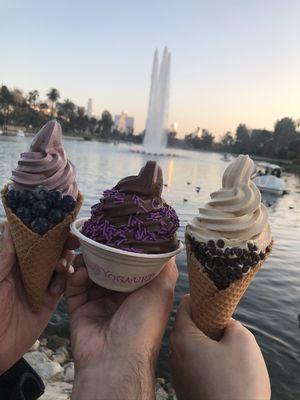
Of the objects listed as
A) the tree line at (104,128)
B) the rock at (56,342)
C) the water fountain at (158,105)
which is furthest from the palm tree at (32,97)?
the rock at (56,342)

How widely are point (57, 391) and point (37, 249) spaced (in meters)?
3.09

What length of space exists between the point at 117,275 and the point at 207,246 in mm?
483

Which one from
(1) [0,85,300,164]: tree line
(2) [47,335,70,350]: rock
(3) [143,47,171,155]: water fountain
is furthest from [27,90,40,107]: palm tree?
(2) [47,335,70,350]: rock

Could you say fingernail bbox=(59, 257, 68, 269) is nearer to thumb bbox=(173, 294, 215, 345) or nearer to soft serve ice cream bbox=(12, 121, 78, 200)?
soft serve ice cream bbox=(12, 121, 78, 200)

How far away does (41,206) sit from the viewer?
2.15 metres

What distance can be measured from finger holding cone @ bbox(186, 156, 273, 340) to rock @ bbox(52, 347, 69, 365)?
4.22m

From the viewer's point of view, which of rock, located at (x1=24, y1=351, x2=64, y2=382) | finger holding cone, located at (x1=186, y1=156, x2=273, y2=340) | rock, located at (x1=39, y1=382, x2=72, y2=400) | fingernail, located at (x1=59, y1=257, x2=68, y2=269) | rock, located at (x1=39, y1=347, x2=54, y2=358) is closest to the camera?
finger holding cone, located at (x1=186, y1=156, x2=273, y2=340)

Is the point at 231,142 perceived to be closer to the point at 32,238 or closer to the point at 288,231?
the point at 288,231

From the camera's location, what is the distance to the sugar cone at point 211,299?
1927 mm

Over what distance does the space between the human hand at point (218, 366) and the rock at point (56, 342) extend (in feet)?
15.1

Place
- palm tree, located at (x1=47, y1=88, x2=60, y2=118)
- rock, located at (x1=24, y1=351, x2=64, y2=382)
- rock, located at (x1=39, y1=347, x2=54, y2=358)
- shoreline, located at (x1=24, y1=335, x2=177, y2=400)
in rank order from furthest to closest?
palm tree, located at (x1=47, y1=88, x2=60, y2=118)
rock, located at (x1=39, y1=347, x2=54, y2=358)
rock, located at (x1=24, y1=351, x2=64, y2=382)
shoreline, located at (x1=24, y1=335, x2=177, y2=400)

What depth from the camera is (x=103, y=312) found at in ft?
7.60

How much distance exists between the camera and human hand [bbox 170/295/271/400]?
5.52 feet

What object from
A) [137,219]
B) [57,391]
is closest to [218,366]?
[137,219]
